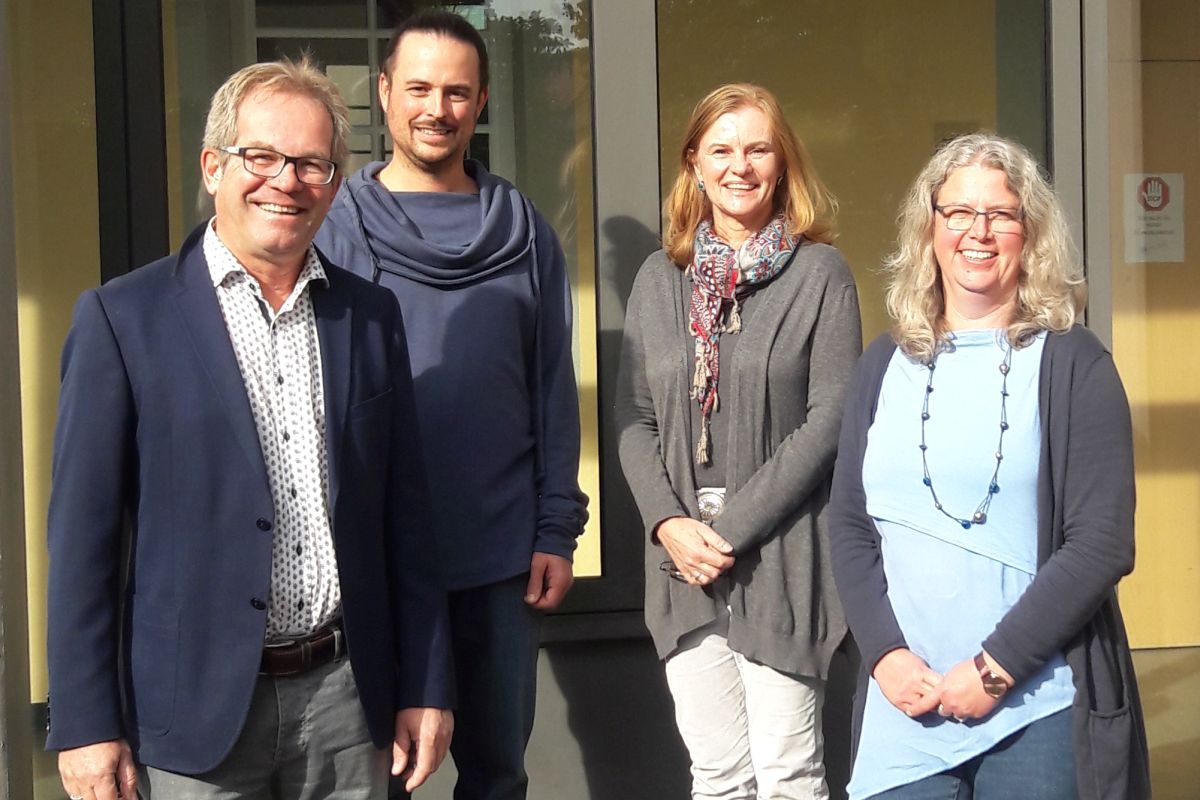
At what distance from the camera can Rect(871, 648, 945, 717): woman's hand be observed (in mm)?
2340

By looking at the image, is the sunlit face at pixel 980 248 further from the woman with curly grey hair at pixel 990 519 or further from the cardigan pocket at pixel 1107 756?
the cardigan pocket at pixel 1107 756

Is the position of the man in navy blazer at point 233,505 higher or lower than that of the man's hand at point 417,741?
higher

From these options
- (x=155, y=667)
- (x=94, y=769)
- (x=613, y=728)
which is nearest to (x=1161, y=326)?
(x=613, y=728)

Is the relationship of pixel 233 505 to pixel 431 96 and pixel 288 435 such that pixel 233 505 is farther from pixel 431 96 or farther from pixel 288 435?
pixel 431 96

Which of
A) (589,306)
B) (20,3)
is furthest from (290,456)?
(20,3)

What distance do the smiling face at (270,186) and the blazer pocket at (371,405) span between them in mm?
265

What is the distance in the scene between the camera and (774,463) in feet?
9.29

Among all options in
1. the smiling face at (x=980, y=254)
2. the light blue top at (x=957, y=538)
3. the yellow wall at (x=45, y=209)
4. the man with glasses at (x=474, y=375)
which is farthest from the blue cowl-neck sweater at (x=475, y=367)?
the yellow wall at (x=45, y=209)

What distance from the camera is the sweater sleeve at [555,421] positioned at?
2.97 meters

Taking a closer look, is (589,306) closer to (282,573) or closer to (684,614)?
(684,614)

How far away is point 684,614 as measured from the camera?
9.62 feet

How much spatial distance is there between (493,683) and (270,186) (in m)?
1.30

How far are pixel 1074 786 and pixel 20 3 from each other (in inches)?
147

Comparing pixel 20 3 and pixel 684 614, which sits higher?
pixel 20 3
